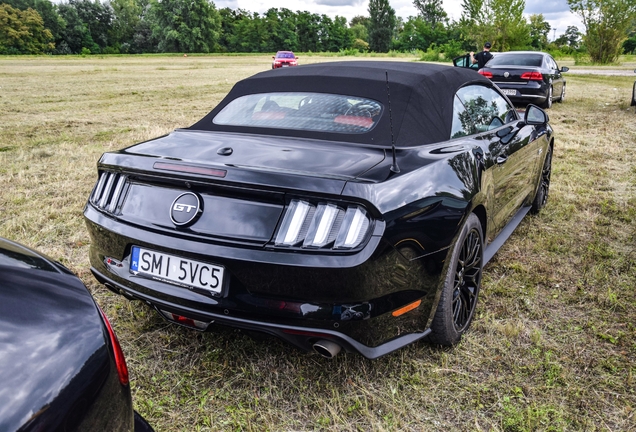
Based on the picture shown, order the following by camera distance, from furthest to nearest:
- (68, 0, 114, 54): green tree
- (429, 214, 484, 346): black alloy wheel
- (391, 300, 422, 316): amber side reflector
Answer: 1. (68, 0, 114, 54): green tree
2. (429, 214, 484, 346): black alloy wheel
3. (391, 300, 422, 316): amber side reflector

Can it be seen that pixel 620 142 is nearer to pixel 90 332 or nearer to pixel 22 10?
pixel 90 332

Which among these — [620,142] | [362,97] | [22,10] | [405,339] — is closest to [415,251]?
[405,339]

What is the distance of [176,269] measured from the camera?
2092 millimetres

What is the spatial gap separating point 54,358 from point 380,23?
100 m

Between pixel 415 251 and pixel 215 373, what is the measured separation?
1.13 m

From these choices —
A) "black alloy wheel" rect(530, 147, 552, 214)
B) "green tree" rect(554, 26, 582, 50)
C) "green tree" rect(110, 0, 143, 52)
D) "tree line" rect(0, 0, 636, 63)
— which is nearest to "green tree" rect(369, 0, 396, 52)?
"tree line" rect(0, 0, 636, 63)

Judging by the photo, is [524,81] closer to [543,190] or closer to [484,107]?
[543,190]

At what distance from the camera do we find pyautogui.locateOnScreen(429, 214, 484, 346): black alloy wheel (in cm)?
235

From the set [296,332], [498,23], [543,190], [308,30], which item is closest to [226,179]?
Result: [296,332]

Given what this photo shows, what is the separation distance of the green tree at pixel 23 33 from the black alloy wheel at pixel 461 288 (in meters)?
77.5

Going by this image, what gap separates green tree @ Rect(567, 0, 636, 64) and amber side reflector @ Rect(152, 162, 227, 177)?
34.6 meters

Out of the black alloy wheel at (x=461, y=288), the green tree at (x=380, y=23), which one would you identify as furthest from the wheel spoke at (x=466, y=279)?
the green tree at (x=380, y=23)

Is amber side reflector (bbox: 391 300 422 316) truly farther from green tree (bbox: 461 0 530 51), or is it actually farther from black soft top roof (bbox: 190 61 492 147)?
A: green tree (bbox: 461 0 530 51)

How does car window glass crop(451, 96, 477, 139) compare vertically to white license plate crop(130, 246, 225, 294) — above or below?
above
